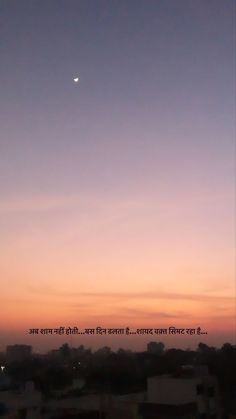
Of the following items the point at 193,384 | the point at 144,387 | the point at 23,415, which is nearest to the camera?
the point at 23,415

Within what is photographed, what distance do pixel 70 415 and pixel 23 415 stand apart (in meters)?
0.75

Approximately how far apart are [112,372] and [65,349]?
1186mm

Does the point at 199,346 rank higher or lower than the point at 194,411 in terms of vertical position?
higher

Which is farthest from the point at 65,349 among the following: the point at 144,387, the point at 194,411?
the point at 194,411

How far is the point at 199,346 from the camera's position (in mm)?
11016

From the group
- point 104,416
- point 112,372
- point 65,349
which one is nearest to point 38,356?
point 65,349

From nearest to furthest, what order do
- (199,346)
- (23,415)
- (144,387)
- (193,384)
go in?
(23,415) → (193,384) → (144,387) → (199,346)

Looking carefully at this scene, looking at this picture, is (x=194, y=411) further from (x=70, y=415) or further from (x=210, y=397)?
(x=70, y=415)

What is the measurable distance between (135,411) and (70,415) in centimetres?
119

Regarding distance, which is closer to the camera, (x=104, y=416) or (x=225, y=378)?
(x=104, y=416)

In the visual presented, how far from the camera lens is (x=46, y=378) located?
34.1ft

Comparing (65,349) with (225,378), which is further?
(65,349)

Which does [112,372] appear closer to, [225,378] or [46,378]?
[46,378]

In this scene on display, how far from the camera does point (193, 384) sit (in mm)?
8984
